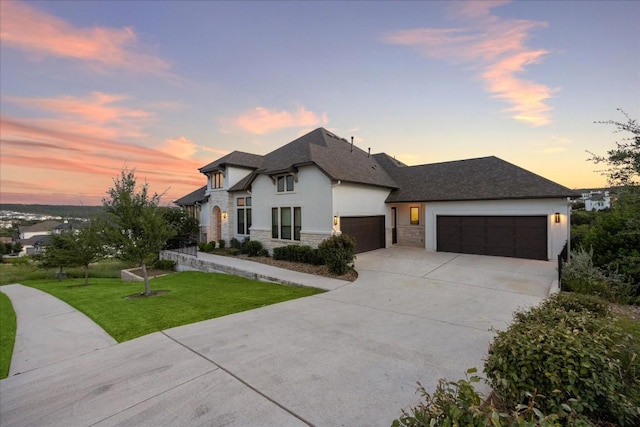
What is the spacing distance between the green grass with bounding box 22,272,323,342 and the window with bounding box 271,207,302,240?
16.1ft

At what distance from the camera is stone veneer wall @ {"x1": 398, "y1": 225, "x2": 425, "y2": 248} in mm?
19028

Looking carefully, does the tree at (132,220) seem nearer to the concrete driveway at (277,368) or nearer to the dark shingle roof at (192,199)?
the concrete driveway at (277,368)

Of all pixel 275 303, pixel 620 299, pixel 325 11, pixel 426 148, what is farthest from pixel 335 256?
pixel 426 148

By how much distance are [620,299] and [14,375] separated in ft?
49.3

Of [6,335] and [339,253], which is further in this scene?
[339,253]

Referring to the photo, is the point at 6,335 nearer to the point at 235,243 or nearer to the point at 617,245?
the point at 235,243

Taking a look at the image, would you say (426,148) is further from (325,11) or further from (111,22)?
(111,22)

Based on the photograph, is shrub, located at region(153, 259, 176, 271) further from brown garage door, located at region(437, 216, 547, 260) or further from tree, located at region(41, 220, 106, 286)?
brown garage door, located at region(437, 216, 547, 260)

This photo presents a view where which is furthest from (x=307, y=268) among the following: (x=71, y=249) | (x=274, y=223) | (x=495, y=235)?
(x=71, y=249)

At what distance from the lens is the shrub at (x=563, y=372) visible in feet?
8.81

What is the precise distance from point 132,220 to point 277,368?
8.88 metres

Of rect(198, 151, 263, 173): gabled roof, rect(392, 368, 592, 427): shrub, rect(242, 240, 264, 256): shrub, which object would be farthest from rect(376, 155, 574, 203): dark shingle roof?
rect(392, 368, 592, 427): shrub

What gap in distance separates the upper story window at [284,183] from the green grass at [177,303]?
664 centimetres

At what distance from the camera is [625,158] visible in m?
6.69
